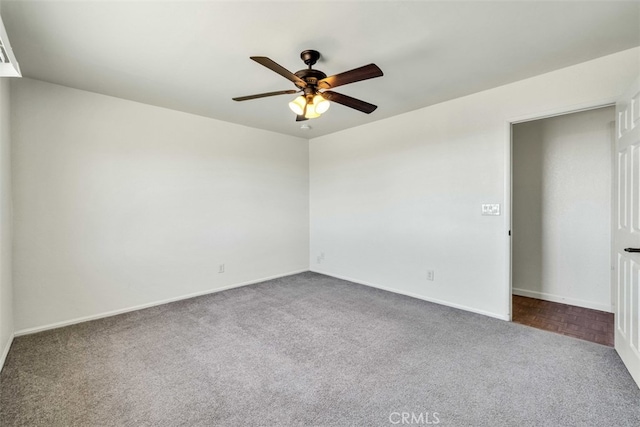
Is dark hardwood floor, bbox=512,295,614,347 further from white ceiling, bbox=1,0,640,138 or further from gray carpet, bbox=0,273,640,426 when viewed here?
white ceiling, bbox=1,0,640,138

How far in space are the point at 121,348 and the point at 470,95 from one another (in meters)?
4.18

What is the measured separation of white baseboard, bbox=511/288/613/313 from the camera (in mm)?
3271

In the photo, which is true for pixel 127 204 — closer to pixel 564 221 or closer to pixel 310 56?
pixel 310 56

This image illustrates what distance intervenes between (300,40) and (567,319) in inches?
146

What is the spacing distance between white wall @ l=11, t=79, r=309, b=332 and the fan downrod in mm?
2221

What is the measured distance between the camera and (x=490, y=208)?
307 centimetres

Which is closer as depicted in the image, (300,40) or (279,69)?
(279,69)

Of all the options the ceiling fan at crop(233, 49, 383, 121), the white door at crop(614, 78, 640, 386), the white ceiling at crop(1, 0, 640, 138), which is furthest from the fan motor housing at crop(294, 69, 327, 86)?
the white door at crop(614, 78, 640, 386)

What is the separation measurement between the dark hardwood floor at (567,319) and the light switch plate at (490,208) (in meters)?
1.13

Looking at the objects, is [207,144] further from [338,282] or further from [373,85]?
[338,282]

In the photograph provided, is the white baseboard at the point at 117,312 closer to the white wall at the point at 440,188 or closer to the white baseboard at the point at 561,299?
the white wall at the point at 440,188

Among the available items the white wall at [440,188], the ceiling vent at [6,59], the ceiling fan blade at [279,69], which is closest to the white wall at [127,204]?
the white wall at [440,188]

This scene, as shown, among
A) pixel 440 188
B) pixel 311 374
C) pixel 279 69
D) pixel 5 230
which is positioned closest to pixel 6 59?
pixel 5 230

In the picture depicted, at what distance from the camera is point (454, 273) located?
11.1 feet
